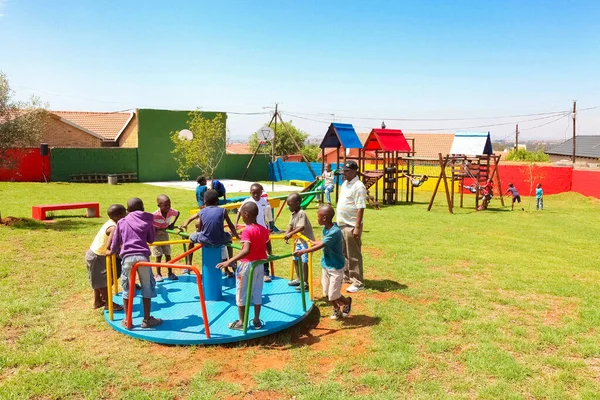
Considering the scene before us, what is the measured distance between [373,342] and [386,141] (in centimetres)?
1796

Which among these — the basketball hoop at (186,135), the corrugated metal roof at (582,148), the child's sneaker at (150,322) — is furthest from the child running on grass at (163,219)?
the corrugated metal roof at (582,148)

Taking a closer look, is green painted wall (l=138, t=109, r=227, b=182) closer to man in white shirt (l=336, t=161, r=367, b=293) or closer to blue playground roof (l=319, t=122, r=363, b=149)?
blue playground roof (l=319, t=122, r=363, b=149)

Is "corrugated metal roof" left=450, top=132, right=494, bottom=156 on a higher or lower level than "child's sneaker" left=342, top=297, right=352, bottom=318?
higher

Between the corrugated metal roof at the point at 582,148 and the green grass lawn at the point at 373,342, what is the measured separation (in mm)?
58723

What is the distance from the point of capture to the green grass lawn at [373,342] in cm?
482

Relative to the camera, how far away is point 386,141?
23.1 m

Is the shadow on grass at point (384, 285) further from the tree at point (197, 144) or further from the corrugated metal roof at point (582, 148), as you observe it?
the corrugated metal roof at point (582, 148)

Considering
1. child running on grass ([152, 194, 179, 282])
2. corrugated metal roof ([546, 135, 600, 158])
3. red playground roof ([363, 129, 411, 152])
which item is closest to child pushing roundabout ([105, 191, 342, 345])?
child running on grass ([152, 194, 179, 282])

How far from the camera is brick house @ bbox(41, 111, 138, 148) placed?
120 feet

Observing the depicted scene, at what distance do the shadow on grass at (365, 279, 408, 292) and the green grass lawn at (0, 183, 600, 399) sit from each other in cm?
4

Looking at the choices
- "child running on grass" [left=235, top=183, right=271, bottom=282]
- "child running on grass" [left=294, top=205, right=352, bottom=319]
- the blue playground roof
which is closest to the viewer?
"child running on grass" [left=294, top=205, right=352, bottom=319]

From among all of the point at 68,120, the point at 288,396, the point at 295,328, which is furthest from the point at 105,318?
the point at 68,120

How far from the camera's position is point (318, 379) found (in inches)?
197

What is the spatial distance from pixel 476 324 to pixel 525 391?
1815mm
